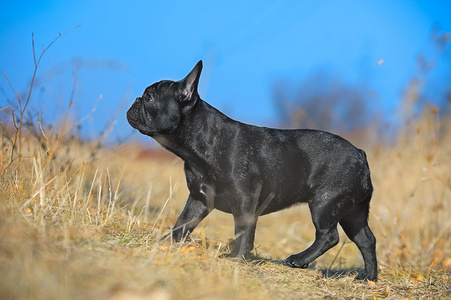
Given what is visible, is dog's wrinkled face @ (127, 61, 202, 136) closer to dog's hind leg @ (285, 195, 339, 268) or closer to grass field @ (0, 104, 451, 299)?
grass field @ (0, 104, 451, 299)

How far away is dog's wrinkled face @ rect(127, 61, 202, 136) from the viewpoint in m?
Answer: 4.28

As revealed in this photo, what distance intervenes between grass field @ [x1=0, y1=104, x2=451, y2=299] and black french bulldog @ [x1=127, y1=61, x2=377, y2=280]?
0.29 metres

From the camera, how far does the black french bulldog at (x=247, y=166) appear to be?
4.18 meters

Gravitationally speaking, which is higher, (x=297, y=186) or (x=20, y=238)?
(x=297, y=186)

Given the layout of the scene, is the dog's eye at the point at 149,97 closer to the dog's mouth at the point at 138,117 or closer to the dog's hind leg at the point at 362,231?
the dog's mouth at the point at 138,117

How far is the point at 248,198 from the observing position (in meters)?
4.14

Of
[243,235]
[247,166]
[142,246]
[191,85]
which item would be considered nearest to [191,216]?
[243,235]

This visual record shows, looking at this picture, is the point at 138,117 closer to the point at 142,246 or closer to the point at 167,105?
the point at 167,105

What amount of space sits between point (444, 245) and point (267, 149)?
4005 mm

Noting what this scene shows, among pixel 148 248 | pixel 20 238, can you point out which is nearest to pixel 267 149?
pixel 148 248

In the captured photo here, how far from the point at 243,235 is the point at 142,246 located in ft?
3.08

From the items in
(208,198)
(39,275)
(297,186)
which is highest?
(297,186)

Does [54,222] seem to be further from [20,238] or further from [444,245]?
[444,245]

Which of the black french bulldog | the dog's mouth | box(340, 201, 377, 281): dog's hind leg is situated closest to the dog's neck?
the black french bulldog
